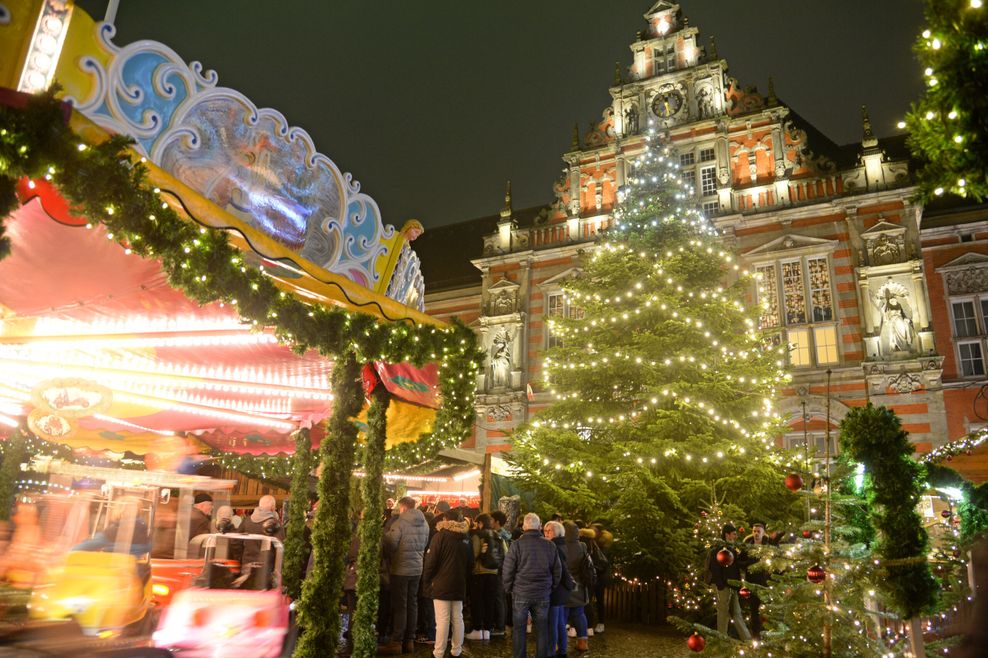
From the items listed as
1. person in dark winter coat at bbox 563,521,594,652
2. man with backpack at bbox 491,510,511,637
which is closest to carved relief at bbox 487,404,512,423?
man with backpack at bbox 491,510,511,637

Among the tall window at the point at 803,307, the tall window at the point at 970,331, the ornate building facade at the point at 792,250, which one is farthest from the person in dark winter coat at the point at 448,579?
the tall window at the point at 970,331

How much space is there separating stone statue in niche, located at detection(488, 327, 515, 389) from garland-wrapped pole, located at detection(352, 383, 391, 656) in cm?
1574

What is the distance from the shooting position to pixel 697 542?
33.6 ft

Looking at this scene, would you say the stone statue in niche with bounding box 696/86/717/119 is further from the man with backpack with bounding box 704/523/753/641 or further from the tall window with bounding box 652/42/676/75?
the man with backpack with bounding box 704/523/753/641

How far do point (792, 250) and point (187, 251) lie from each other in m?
19.2

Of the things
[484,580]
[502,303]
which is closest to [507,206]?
[502,303]

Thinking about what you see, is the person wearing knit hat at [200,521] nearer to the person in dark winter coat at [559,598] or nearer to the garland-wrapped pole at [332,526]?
the garland-wrapped pole at [332,526]

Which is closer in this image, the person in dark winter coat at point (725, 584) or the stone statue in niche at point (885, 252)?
A: the person in dark winter coat at point (725, 584)

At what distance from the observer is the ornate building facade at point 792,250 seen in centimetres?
1750

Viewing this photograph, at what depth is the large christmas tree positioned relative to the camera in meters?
10.7

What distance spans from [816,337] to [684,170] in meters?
7.02

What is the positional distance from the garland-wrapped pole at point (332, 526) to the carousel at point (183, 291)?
0.02 meters

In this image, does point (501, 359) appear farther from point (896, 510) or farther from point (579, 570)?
point (896, 510)

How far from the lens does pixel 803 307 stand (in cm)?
1911
